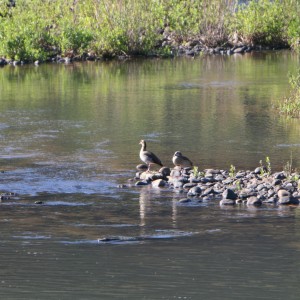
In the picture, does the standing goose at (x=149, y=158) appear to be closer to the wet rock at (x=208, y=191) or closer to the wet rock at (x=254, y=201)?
the wet rock at (x=208, y=191)

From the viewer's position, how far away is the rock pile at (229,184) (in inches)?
536

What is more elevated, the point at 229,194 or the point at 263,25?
the point at 263,25

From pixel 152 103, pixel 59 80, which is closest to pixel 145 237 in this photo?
pixel 152 103

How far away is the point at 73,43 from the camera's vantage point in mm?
35531

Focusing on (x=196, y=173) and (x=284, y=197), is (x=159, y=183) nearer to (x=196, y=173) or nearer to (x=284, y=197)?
(x=196, y=173)

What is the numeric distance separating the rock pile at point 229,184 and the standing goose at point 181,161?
9cm

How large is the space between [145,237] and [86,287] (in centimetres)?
223

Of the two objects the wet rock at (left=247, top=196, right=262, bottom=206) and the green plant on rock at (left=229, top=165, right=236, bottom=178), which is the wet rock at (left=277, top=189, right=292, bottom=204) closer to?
the wet rock at (left=247, top=196, right=262, bottom=206)

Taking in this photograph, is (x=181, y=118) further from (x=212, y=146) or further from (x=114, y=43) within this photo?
(x=114, y=43)

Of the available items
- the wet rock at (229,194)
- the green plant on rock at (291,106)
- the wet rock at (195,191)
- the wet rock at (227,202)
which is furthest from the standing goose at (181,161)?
the green plant on rock at (291,106)

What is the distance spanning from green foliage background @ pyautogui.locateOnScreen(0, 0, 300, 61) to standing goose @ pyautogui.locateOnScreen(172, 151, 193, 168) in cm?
2008

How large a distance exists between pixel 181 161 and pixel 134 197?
5.47 ft

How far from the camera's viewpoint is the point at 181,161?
15508 millimetres

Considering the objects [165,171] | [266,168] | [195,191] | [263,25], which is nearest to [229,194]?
[195,191]
